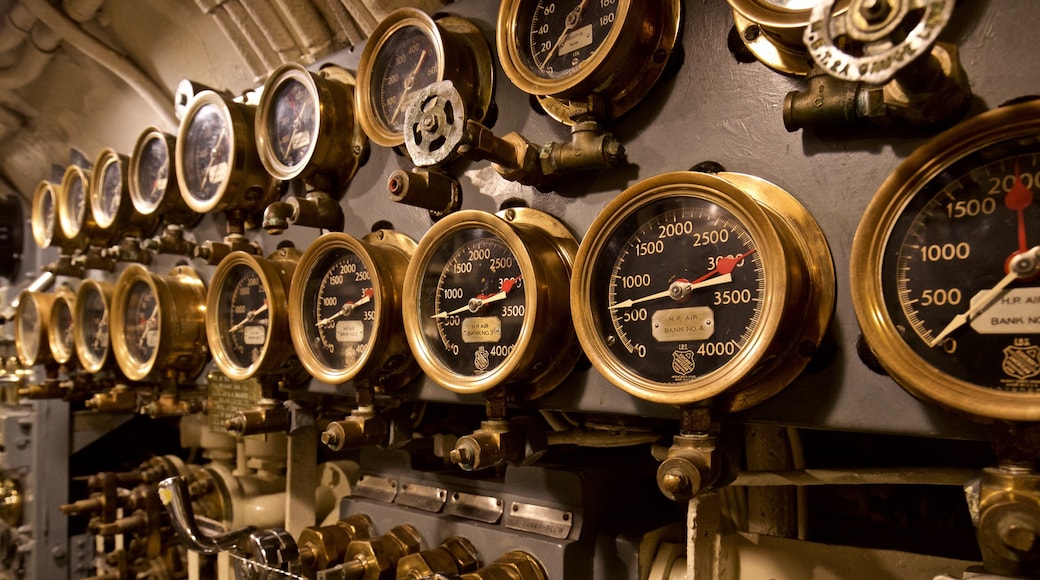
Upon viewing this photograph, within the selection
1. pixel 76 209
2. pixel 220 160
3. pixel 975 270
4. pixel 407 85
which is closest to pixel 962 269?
pixel 975 270

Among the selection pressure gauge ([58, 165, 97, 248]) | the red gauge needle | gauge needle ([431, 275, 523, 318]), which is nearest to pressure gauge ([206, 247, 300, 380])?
gauge needle ([431, 275, 523, 318])

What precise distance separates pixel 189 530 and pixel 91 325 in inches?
36.7

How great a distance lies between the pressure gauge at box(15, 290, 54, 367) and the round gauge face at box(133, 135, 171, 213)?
61 centimetres

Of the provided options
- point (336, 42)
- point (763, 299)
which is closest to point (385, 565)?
point (763, 299)

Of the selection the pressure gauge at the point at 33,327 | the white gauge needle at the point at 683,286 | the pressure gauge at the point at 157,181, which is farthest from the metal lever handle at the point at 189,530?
the pressure gauge at the point at 33,327

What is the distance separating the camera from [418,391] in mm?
1169

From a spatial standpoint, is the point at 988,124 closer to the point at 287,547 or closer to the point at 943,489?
the point at 943,489

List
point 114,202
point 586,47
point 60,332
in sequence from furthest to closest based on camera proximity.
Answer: point 60,332
point 114,202
point 586,47

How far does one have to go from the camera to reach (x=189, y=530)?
4.36 feet

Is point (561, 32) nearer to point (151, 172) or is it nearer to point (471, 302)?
point (471, 302)

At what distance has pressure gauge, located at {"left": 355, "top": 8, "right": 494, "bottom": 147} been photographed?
112 centimetres

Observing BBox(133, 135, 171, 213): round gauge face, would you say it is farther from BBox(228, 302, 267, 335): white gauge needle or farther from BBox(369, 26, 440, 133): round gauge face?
BBox(369, 26, 440, 133): round gauge face

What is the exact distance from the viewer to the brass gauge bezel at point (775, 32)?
734mm

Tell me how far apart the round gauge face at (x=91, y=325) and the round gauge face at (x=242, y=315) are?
2.13ft
